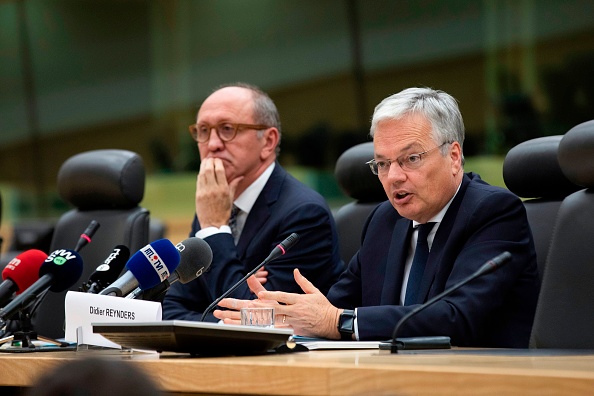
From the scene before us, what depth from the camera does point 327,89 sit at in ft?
25.5

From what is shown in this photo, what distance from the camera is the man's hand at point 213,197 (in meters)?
3.11

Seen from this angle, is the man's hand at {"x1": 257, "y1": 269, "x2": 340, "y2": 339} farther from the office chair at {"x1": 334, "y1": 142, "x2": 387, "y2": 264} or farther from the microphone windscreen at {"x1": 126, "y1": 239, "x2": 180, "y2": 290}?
the office chair at {"x1": 334, "y1": 142, "x2": 387, "y2": 264}

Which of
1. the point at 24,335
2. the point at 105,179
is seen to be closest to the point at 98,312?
the point at 24,335

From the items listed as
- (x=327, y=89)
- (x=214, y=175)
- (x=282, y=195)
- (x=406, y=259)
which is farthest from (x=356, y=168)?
(x=327, y=89)

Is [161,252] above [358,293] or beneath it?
above

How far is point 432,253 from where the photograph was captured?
244 cm

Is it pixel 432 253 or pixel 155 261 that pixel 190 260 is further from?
pixel 432 253

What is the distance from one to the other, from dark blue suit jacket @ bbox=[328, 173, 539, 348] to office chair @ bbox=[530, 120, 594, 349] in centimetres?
4

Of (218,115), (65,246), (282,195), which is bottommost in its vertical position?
(65,246)

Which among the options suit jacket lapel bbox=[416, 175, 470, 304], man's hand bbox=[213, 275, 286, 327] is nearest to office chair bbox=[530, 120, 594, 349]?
suit jacket lapel bbox=[416, 175, 470, 304]

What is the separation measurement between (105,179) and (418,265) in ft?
4.90

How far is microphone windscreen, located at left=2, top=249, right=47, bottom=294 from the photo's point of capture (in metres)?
2.39

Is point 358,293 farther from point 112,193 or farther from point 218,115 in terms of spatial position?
point 112,193

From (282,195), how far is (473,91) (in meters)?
3.88
